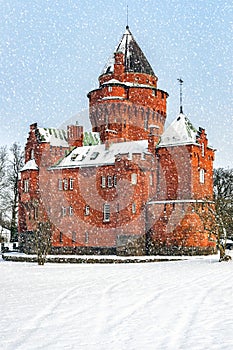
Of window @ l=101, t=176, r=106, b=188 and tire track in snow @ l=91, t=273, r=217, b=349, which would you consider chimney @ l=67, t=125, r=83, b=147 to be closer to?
window @ l=101, t=176, r=106, b=188

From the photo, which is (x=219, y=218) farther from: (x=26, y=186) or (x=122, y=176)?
(x=26, y=186)

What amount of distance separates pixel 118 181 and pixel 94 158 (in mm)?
4657

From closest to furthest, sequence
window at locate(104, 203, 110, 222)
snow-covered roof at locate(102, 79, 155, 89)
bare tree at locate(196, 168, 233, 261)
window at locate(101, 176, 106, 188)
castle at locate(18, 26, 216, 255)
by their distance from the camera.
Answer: bare tree at locate(196, 168, 233, 261), castle at locate(18, 26, 216, 255), window at locate(104, 203, 110, 222), window at locate(101, 176, 106, 188), snow-covered roof at locate(102, 79, 155, 89)

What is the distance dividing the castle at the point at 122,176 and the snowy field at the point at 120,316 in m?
21.9

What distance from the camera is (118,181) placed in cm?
4816

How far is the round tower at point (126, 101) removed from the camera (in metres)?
56.5

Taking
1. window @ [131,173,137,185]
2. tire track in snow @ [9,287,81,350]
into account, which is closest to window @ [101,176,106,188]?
window @ [131,173,137,185]

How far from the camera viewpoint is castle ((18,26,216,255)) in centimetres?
4519

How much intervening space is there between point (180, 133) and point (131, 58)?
17013 millimetres

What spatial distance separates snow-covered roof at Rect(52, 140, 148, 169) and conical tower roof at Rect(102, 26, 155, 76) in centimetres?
1040

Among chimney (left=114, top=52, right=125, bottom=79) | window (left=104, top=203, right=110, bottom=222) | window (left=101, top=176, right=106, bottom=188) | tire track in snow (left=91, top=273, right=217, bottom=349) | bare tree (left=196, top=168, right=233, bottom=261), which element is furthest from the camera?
chimney (left=114, top=52, right=125, bottom=79)

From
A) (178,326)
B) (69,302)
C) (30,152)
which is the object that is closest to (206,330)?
(178,326)

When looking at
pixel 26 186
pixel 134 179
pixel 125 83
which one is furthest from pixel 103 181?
pixel 125 83

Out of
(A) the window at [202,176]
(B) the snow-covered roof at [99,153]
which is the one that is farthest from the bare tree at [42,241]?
(A) the window at [202,176]
